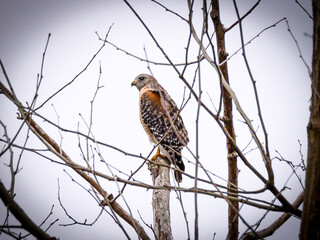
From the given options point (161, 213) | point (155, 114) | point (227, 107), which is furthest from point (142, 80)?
point (227, 107)

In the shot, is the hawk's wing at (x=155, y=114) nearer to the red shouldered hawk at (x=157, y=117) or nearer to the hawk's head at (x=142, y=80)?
the red shouldered hawk at (x=157, y=117)

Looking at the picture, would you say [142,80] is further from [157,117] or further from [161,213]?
[161,213]

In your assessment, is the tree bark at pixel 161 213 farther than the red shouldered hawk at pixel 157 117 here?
No

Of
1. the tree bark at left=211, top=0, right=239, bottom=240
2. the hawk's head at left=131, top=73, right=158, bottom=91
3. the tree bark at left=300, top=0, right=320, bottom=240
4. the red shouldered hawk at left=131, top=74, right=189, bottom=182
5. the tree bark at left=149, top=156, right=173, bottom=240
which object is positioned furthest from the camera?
the hawk's head at left=131, top=73, right=158, bottom=91

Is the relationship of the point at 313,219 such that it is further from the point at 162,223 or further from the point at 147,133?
the point at 147,133

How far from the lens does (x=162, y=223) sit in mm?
3332

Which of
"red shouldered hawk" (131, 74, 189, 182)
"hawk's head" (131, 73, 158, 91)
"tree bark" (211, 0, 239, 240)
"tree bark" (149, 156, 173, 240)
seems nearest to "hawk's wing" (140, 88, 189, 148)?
"red shouldered hawk" (131, 74, 189, 182)

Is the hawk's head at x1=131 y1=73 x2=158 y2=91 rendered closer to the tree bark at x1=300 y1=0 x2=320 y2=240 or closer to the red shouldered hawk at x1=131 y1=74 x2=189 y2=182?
the red shouldered hawk at x1=131 y1=74 x2=189 y2=182

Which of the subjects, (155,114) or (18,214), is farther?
(155,114)

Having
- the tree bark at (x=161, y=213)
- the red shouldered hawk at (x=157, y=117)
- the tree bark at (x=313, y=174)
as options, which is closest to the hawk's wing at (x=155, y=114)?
the red shouldered hawk at (x=157, y=117)

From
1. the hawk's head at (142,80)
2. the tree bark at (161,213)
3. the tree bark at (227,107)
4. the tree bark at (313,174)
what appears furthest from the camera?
the hawk's head at (142,80)

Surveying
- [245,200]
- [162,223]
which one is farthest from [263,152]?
[162,223]

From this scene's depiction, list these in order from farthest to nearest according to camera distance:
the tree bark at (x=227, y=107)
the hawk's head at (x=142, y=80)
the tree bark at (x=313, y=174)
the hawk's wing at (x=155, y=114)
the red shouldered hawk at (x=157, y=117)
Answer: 1. the hawk's head at (x=142, y=80)
2. the hawk's wing at (x=155, y=114)
3. the red shouldered hawk at (x=157, y=117)
4. the tree bark at (x=227, y=107)
5. the tree bark at (x=313, y=174)

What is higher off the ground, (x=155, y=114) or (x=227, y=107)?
(x=155, y=114)
